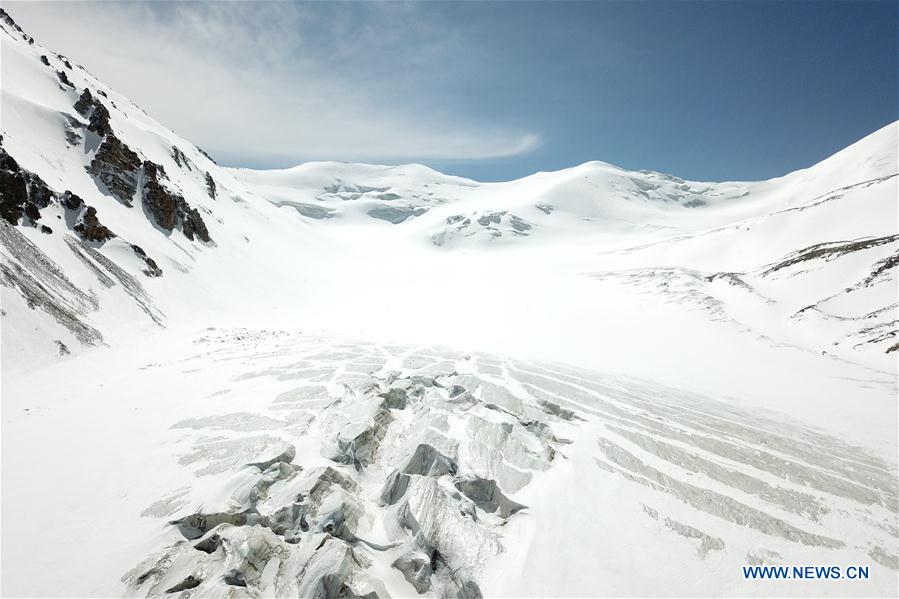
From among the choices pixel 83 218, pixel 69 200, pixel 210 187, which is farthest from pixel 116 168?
pixel 210 187

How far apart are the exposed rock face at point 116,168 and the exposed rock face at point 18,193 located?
1163cm

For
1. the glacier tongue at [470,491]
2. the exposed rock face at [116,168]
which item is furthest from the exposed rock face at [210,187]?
the glacier tongue at [470,491]

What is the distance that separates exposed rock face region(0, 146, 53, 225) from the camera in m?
21.2

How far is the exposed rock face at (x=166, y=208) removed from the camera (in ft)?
125

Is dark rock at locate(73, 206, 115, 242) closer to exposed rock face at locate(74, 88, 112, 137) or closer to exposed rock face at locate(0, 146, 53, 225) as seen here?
exposed rock face at locate(0, 146, 53, 225)

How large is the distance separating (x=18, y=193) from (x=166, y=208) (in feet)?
55.5

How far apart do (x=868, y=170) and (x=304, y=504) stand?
158194mm

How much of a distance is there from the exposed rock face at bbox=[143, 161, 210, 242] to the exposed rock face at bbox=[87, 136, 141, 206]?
1148mm

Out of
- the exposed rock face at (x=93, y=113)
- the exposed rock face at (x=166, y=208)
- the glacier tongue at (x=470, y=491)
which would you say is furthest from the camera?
the exposed rock face at (x=166, y=208)

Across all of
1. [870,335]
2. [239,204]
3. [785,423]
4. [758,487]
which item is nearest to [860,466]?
[785,423]

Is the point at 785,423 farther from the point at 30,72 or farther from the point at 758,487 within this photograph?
the point at 30,72

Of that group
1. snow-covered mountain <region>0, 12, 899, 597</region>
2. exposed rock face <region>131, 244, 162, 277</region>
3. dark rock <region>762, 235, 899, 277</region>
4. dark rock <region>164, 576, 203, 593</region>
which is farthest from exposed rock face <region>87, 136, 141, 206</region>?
dark rock <region>762, 235, 899, 277</region>

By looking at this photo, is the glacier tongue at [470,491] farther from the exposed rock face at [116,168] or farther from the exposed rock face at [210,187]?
the exposed rock face at [210,187]

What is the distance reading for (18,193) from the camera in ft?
72.9
